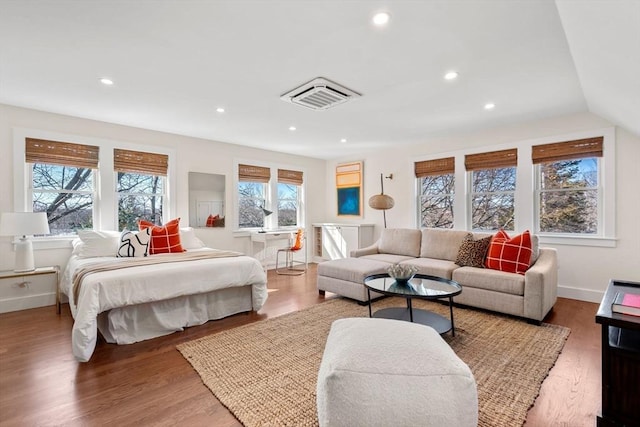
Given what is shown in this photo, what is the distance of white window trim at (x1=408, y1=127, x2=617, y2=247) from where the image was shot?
3.71 metres

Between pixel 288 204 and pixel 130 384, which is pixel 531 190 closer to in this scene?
pixel 288 204

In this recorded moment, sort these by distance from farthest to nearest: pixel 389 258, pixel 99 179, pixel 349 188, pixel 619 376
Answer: pixel 349 188, pixel 389 258, pixel 99 179, pixel 619 376

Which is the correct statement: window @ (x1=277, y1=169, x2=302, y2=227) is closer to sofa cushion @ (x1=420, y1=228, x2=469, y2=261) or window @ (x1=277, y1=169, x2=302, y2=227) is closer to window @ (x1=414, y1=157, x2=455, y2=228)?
Result: window @ (x1=414, y1=157, x2=455, y2=228)

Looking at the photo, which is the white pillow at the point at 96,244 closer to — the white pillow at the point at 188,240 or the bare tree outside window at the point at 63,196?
the bare tree outside window at the point at 63,196

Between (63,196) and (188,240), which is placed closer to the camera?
(63,196)

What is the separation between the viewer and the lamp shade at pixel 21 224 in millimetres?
3246

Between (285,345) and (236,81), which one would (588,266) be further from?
(236,81)

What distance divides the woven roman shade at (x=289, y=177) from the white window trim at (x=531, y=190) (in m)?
2.35

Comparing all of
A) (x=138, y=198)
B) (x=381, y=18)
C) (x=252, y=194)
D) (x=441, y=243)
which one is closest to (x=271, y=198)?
(x=252, y=194)

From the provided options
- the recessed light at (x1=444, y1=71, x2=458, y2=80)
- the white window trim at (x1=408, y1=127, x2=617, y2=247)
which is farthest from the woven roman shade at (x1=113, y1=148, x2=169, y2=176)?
the white window trim at (x1=408, y1=127, x2=617, y2=247)

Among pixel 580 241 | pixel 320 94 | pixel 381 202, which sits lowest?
pixel 580 241

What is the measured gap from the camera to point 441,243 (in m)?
4.36

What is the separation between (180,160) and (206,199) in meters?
0.74

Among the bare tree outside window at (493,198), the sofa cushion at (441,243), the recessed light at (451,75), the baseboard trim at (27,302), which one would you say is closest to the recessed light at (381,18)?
the recessed light at (451,75)
